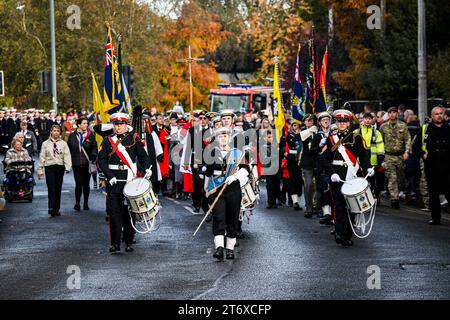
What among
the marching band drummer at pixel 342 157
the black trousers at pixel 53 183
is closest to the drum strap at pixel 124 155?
the marching band drummer at pixel 342 157

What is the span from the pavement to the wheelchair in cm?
470

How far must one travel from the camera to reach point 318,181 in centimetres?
2073

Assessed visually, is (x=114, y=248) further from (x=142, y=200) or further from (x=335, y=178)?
(x=335, y=178)

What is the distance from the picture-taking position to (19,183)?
26.4 meters

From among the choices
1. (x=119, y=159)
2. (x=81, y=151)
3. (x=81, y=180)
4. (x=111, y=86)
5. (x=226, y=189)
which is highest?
(x=111, y=86)

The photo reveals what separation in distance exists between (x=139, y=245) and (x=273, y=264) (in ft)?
10.4

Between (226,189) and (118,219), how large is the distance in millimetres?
1716

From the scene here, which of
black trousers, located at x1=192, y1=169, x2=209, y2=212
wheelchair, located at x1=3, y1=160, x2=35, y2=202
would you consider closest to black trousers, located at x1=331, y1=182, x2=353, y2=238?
black trousers, located at x1=192, y1=169, x2=209, y2=212

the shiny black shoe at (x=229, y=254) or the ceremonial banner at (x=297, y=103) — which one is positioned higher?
the ceremonial banner at (x=297, y=103)

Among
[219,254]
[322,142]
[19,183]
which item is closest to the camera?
[219,254]

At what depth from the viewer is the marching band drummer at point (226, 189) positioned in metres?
15.2

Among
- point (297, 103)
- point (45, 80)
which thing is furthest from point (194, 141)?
point (45, 80)

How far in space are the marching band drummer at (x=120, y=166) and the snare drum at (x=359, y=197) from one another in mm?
2692

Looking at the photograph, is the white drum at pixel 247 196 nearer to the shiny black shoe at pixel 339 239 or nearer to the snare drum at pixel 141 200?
the shiny black shoe at pixel 339 239
